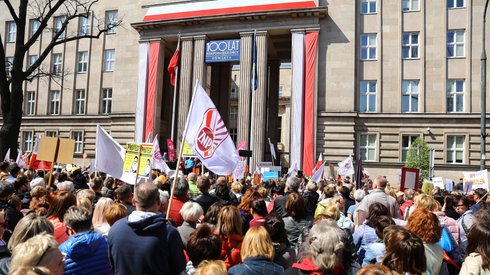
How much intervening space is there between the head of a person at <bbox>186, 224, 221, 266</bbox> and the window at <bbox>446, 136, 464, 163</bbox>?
106 feet

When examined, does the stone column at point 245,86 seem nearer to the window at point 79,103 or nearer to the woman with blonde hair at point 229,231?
the window at point 79,103

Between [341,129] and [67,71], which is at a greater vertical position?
[67,71]

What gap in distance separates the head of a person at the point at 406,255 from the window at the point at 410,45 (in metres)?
33.0

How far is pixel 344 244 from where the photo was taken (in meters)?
3.78

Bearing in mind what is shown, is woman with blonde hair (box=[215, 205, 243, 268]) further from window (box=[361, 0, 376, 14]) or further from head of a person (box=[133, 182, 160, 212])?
window (box=[361, 0, 376, 14])

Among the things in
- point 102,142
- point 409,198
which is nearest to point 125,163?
point 102,142

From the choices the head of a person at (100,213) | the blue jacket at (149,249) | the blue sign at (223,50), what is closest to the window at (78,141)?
the blue sign at (223,50)

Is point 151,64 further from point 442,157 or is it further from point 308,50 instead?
point 442,157

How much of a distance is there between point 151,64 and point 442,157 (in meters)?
25.8

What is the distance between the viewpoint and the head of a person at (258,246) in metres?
4.01

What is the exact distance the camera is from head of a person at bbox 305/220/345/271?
3.64m

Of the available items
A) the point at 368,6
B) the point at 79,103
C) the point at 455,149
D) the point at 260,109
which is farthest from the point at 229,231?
the point at 79,103

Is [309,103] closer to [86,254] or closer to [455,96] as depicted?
[455,96]

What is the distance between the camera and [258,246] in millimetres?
4020
